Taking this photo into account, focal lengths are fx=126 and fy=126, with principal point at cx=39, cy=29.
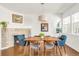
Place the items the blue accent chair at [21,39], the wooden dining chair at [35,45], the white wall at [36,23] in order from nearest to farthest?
1. the white wall at [36,23]
2. the blue accent chair at [21,39]
3. the wooden dining chair at [35,45]

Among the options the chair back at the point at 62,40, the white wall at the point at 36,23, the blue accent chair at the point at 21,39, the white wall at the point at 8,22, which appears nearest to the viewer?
the white wall at the point at 8,22

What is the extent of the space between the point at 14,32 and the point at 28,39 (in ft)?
1.49

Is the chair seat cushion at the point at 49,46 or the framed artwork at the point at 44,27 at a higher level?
the framed artwork at the point at 44,27

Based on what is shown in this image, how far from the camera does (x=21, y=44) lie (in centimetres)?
379

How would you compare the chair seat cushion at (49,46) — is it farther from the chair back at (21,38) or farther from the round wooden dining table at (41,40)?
the chair back at (21,38)

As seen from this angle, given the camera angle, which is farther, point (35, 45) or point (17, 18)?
point (35, 45)

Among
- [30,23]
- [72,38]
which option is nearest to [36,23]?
[30,23]

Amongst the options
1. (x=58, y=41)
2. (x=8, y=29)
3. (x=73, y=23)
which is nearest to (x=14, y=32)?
(x=8, y=29)

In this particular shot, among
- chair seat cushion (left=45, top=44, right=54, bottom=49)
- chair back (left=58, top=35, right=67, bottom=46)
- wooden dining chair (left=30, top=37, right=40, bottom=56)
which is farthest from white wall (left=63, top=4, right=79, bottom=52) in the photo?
wooden dining chair (left=30, top=37, right=40, bottom=56)

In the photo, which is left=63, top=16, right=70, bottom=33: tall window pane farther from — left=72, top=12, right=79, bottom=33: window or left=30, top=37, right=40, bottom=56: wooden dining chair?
left=30, top=37, right=40, bottom=56: wooden dining chair

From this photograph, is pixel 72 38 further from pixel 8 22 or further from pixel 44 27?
pixel 8 22

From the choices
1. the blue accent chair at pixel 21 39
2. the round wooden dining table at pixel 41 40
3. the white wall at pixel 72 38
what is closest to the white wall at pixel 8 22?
the blue accent chair at pixel 21 39

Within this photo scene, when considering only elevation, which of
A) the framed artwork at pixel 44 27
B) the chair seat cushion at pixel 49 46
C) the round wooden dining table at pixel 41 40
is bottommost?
the chair seat cushion at pixel 49 46

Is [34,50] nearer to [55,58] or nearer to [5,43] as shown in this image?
[5,43]
